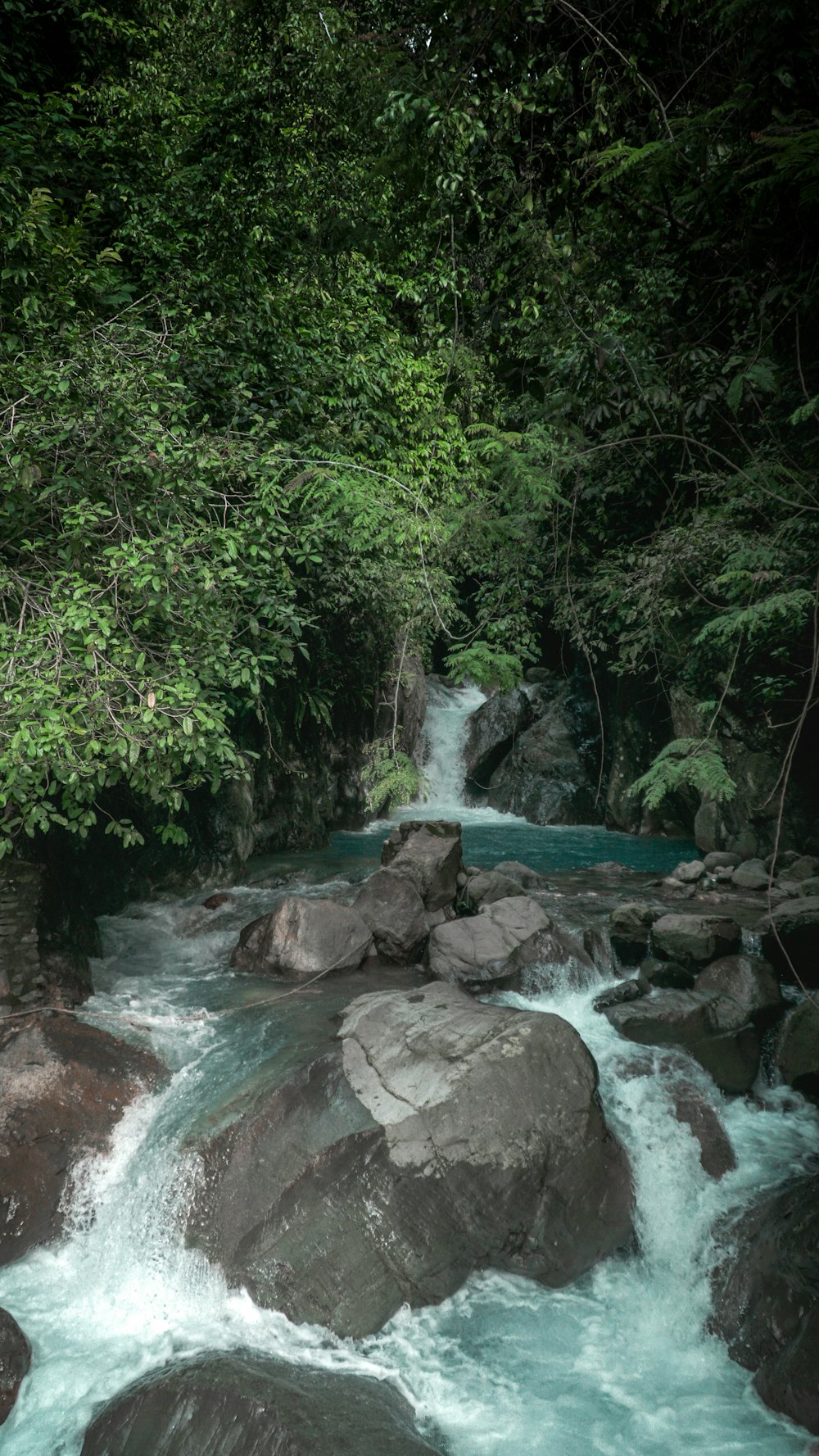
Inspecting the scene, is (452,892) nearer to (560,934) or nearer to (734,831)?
(560,934)

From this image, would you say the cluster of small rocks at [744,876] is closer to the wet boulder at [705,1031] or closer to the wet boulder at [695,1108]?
the wet boulder at [705,1031]

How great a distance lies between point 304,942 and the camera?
25.2ft

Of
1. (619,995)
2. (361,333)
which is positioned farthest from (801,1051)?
(361,333)

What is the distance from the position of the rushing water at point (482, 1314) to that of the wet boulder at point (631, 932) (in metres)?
1.52

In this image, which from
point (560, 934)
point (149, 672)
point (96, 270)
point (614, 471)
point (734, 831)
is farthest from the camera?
point (734, 831)

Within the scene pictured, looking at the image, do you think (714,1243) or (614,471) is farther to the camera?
(614,471)

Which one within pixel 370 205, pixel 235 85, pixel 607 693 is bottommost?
pixel 607 693

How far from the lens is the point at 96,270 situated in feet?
21.5

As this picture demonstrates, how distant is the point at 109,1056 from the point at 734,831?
903 centimetres

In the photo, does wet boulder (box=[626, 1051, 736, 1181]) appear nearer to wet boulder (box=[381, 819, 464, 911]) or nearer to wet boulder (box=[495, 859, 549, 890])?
wet boulder (box=[381, 819, 464, 911])

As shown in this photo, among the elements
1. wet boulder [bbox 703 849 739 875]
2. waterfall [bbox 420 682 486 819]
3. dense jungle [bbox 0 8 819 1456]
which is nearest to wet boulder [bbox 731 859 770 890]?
dense jungle [bbox 0 8 819 1456]

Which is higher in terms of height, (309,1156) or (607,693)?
(607,693)

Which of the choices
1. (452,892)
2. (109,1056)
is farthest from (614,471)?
(109,1056)

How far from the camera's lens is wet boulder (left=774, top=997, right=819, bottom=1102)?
19.7ft
